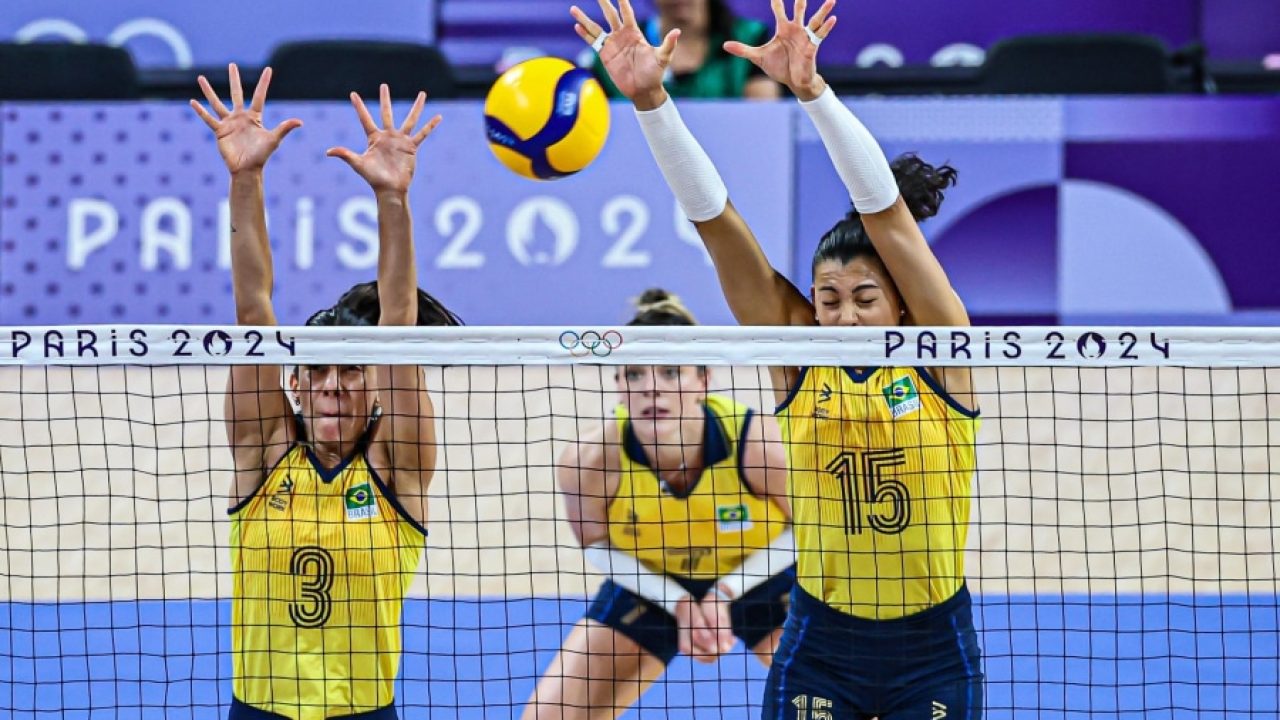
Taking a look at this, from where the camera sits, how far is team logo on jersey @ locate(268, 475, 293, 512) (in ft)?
14.3

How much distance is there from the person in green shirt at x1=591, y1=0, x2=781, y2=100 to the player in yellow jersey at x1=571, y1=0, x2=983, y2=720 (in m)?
4.97

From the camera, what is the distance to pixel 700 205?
428 cm

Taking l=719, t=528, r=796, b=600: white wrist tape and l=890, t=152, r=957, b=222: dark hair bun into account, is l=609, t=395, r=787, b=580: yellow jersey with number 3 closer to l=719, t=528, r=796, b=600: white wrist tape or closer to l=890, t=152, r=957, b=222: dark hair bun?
l=719, t=528, r=796, b=600: white wrist tape

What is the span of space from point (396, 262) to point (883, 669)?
5.55ft

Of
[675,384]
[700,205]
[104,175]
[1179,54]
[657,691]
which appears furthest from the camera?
[1179,54]

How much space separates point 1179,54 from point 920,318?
6.86m

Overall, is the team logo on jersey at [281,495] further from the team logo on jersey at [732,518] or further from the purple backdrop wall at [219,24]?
the purple backdrop wall at [219,24]

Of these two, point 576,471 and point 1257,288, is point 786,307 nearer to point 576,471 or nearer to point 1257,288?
point 576,471

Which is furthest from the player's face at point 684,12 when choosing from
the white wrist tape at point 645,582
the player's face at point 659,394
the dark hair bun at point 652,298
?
the white wrist tape at point 645,582

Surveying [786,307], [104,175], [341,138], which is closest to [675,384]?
[786,307]

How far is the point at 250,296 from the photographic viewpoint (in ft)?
14.7

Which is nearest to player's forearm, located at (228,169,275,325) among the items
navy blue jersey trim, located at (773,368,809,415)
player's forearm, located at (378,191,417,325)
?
player's forearm, located at (378,191,417,325)

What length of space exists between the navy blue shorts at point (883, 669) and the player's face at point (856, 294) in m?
0.78

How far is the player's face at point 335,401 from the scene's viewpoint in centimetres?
443
